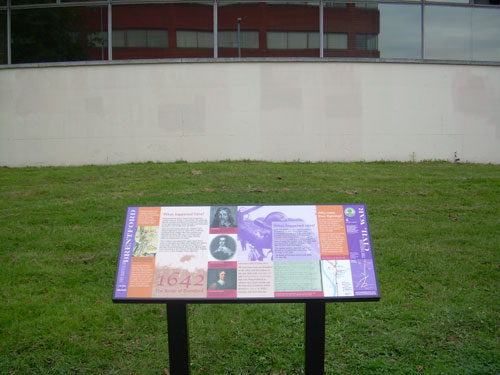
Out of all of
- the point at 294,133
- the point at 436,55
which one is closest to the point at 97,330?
the point at 294,133

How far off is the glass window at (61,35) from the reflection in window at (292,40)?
4527 millimetres

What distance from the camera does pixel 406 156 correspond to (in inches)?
548

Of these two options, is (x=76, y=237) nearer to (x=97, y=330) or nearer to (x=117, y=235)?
(x=117, y=235)

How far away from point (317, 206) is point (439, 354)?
1.70 meters

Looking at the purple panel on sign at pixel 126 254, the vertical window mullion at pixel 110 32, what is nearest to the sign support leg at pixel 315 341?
the purple panel on sign at pixel 126 254

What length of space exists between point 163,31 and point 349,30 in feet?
16.6

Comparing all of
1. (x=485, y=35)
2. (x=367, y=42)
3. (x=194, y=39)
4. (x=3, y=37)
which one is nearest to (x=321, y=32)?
(x=367, y=42)

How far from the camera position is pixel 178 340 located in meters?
3.67

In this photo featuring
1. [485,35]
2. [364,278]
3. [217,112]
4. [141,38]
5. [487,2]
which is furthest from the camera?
[487,2]

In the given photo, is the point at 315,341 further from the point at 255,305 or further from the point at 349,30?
the point at 349,30

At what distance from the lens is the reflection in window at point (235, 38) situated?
13.8 m

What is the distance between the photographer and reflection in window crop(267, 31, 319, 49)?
45.3 ft

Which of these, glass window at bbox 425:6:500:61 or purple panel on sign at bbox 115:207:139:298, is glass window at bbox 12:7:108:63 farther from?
purple panel on sign at bbox 115:207:139:298

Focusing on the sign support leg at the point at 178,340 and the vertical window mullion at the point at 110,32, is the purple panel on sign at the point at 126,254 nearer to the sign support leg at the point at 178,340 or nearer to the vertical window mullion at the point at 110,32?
the sign support leg at the point at 178,340
